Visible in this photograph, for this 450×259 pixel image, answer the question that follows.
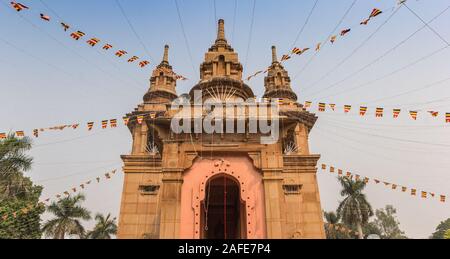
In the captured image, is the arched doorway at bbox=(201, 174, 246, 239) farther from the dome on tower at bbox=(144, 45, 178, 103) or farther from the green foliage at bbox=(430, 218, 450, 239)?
the green foliage at bbox=(430, 218, 450, 239)

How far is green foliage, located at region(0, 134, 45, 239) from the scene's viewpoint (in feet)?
88.0

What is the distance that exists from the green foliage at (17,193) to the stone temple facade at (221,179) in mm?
11571

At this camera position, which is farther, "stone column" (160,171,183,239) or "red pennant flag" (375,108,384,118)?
"red pennant flag" (375,108,384,118)

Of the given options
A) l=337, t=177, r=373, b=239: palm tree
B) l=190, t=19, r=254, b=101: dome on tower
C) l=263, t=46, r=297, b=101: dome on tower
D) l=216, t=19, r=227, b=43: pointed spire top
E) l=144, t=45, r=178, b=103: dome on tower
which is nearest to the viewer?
l=190, t=19, r=254, b=101: dome on tower

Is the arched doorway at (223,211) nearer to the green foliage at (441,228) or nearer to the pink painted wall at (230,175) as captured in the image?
the pink painted wall at (230,175)

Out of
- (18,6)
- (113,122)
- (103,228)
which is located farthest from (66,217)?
(18,6)

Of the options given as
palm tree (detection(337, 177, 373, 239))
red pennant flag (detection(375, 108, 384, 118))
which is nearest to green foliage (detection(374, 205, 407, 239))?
palm tree (detection(337, 177, 373, 239))

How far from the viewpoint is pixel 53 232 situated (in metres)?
35.2

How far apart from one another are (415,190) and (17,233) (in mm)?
32001

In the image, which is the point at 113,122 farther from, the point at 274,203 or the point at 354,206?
the point at 354,206

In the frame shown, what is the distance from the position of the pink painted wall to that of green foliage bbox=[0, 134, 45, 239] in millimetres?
22035

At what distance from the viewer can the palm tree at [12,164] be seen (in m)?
29.1
